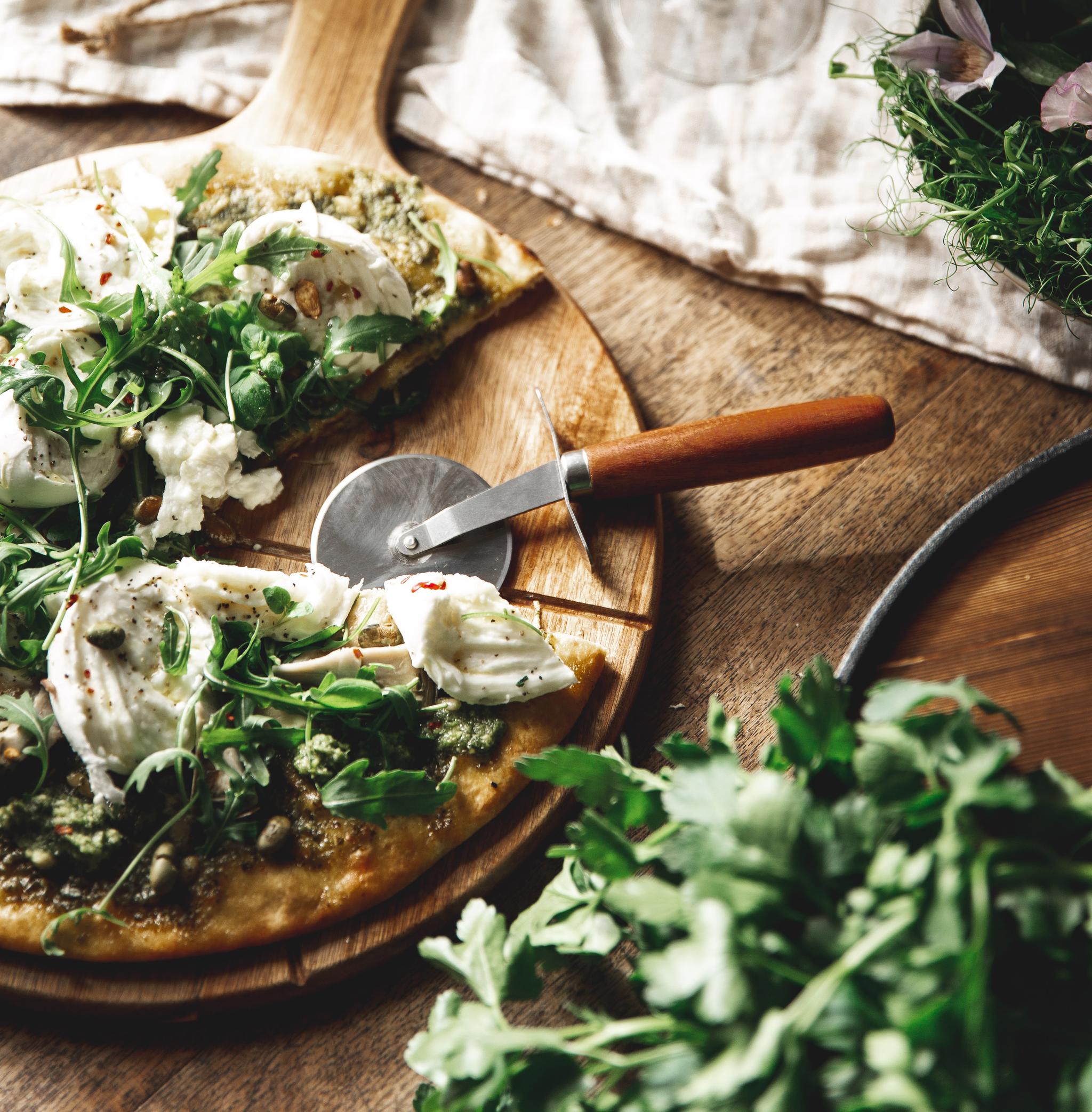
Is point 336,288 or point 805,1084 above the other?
point 336,288

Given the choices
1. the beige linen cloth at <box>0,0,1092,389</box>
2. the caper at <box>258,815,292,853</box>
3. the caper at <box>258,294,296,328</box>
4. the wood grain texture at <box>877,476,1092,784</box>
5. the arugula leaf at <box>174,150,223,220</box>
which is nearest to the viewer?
the wood grain texture at <box>877,476,1092,784</box>

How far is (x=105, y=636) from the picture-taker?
204 centimetres

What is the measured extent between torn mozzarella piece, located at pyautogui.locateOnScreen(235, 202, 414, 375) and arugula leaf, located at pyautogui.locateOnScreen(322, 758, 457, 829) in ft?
3.65

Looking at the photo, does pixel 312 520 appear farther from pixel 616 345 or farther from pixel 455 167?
pixel 455 167

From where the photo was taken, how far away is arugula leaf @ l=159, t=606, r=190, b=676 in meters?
2.10

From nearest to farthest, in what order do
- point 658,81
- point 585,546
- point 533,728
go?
point 533,728, point 585,546, point 658,81

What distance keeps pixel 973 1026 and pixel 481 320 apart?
83.5 inches

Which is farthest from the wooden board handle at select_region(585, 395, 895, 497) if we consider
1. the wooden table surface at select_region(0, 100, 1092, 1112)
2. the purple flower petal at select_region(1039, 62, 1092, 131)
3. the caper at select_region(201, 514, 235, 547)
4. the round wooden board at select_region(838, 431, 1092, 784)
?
the caper at select_region(201, 514, 235, 547)

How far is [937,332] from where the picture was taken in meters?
Answer: 2.82

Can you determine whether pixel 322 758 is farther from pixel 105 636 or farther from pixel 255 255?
pixel 255 255

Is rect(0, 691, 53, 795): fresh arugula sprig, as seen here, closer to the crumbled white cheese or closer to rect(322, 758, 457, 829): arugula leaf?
the crumbled white cheese

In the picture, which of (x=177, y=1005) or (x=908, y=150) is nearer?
(x=177, y=1005)

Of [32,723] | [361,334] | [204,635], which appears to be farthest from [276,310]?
[32,723]

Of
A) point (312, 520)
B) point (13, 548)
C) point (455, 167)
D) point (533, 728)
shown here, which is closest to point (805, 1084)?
point (533, 728)
